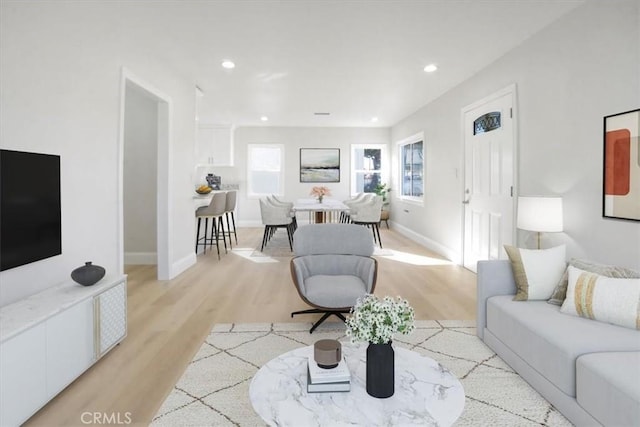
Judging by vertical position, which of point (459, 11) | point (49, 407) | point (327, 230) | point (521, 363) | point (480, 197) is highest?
point (459, 11)

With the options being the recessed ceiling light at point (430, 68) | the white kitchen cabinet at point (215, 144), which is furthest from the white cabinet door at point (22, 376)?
the white kitchen cabinet at point (215, 144)

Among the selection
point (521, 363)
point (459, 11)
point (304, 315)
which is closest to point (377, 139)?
point (459, 11)

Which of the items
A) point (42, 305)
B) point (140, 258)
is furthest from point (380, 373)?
point (140, 258)

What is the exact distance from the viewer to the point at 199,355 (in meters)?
2.57

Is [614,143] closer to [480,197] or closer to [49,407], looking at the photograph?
[480,197]

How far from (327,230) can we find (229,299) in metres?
1.36

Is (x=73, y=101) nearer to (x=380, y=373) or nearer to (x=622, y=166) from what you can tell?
(x=380, y=373)

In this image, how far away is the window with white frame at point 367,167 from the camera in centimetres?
981

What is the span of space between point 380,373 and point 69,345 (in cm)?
181

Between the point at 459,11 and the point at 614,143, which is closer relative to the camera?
the point at 614,143

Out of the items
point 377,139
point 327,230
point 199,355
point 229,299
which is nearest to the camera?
point 199,355

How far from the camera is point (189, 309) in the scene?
3.52 m

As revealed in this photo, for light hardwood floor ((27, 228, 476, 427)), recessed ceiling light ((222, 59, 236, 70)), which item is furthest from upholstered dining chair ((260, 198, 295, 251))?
recessed ceiling light ((222, 59, 236, 70))

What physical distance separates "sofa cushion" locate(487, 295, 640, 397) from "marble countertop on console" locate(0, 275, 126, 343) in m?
2.65
